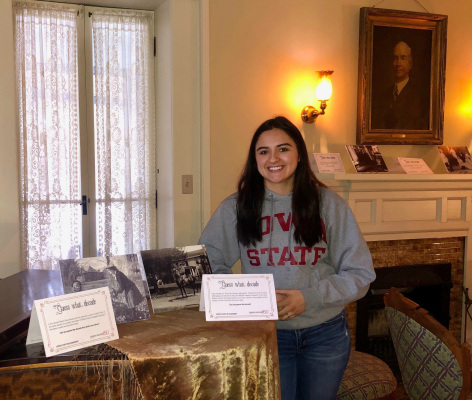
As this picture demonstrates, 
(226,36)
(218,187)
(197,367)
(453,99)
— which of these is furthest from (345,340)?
(453,99)

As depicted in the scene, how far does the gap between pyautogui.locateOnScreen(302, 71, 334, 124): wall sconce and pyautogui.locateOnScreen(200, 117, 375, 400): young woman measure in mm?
1790

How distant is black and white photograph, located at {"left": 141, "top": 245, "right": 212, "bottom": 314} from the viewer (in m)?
1.54

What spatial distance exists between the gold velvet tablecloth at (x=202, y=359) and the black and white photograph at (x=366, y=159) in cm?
248

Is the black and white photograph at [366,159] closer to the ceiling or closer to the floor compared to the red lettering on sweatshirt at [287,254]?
closer to the ceiling

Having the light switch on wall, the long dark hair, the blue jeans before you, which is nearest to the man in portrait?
the light switch on wall

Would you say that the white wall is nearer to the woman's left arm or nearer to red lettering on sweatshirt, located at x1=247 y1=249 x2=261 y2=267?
red lettering on sweatshirt, located at x1=247 y1=249 x2=261 y2=267

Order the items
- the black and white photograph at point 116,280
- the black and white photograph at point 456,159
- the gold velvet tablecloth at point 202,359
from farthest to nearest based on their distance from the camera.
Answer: the black and white photograph at point 456,159 → the black and white photograph at point 116,280 → the gold velvet tablecloth at point 202,359

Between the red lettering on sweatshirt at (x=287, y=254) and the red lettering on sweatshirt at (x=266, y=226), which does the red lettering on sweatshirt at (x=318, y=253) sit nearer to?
the red lettering on sweatshirt at (x=287, y=254)

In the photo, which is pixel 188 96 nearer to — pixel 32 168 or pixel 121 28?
pixel 121 28

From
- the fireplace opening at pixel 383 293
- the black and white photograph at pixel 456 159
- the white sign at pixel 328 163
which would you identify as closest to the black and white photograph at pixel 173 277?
the white sign at pixel 328 163

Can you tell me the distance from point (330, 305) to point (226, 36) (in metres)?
2.25

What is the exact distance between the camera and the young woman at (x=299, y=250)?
5.90ft

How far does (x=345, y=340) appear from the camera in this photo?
73.8 inches

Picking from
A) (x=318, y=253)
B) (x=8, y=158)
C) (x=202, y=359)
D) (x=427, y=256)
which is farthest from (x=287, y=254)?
(x=427, y=256)
